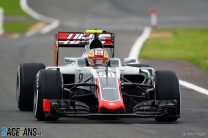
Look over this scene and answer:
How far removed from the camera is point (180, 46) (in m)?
33.3

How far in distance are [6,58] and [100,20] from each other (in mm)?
21826

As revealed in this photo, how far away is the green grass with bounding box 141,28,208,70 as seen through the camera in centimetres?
2920

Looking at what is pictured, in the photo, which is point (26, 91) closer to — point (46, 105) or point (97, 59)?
point (97, 59)

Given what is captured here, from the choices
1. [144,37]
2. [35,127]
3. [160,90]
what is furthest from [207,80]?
[144,37]

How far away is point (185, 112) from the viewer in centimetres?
1580

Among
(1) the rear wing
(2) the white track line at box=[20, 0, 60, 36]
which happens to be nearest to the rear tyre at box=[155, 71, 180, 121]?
(1) the rear wing

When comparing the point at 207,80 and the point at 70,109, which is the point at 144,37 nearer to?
the point at 207,80

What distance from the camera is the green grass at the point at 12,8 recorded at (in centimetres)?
5122

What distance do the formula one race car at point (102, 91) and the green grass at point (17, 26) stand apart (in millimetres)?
27772

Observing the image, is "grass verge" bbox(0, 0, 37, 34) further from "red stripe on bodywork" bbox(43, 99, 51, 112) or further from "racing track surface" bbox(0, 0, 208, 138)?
"red stripe on bodywork" bbox(43, 99, 51, 112)

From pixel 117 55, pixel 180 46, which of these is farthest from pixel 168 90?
pixel 180 46

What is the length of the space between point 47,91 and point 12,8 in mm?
40204

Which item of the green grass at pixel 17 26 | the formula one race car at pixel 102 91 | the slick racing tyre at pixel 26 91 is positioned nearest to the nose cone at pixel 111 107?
the formula one race car at pixel 102 91

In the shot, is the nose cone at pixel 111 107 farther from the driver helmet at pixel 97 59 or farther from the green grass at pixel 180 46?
the green grass at pixel 180 46
